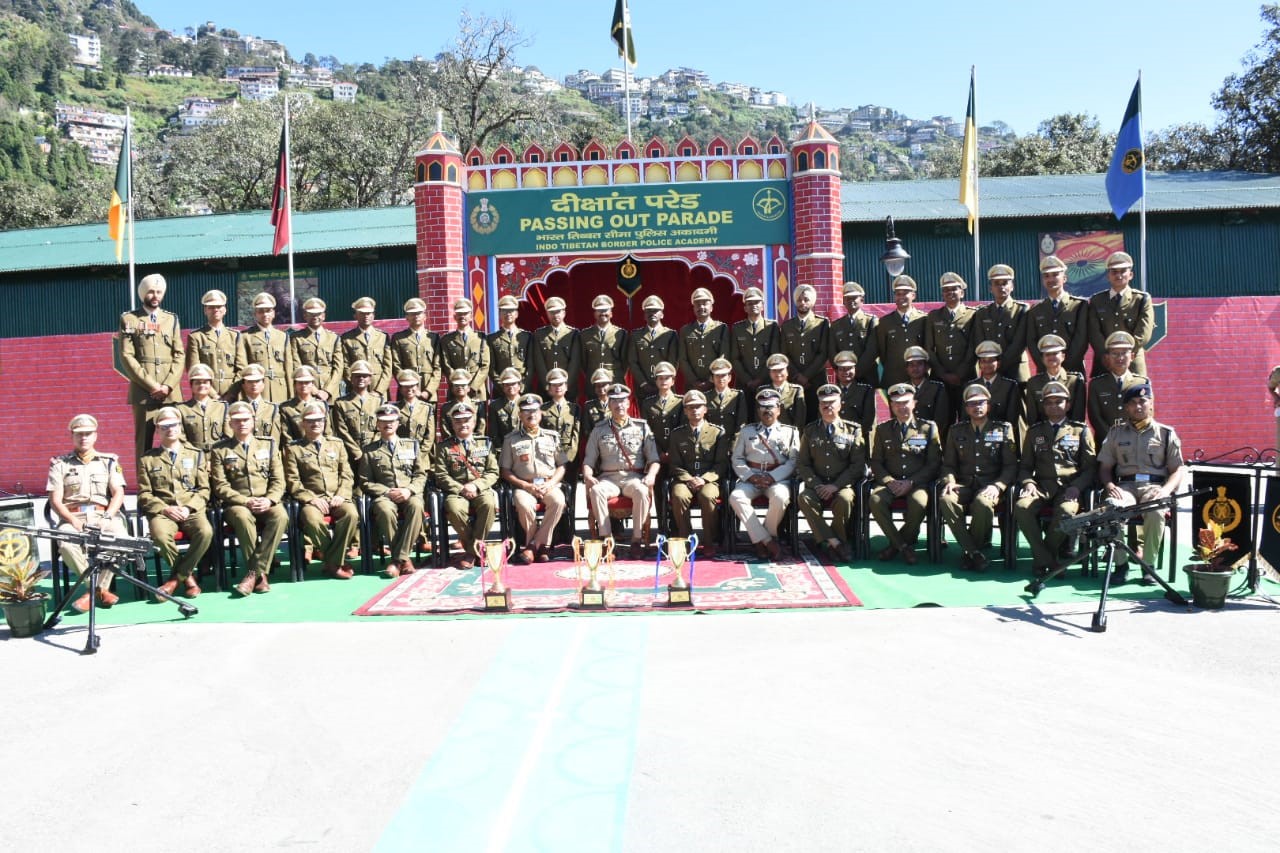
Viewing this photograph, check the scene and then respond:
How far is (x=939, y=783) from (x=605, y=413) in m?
4.96

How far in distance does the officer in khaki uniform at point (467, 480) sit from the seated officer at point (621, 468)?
0.74 m

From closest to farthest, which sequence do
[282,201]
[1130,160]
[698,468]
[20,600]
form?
[20,600] < [698,468] < [1130,160] < [282,201]

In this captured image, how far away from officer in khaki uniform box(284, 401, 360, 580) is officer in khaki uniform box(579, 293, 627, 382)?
2.21m

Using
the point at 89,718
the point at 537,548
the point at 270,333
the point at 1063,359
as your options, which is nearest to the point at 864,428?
the point at 1063,359

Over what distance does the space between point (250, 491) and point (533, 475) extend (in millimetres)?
2029

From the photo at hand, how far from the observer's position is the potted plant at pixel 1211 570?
5863 millimetres

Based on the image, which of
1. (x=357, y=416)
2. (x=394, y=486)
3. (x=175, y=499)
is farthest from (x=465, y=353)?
(x=175, y=499)

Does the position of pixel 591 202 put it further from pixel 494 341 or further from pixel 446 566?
pixel 446 566

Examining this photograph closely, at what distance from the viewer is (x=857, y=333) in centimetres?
834

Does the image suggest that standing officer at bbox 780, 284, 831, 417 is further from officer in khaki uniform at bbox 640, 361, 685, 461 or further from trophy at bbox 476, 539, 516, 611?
trophy at bbox 476, 539, 516, 611

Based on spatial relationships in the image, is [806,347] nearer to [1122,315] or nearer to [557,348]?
[557,348]

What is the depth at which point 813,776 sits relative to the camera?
367 cm

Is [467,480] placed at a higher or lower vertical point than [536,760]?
higher

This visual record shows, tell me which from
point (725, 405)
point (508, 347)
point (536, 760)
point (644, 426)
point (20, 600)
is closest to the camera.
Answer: point (536, 760)
